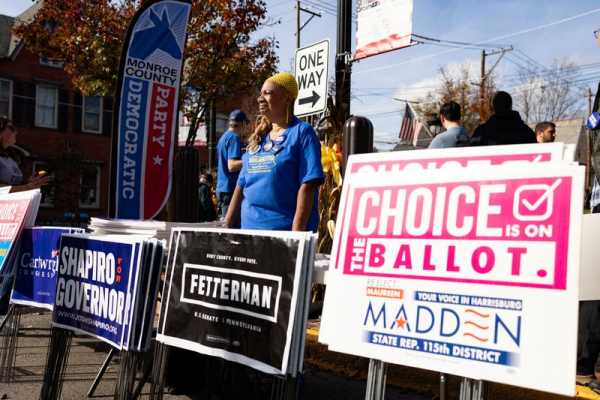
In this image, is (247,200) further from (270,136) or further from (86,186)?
(86,186)

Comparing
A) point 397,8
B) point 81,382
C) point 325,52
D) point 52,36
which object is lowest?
point 81,382

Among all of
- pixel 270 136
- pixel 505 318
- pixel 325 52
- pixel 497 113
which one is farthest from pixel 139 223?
pixel 325 52

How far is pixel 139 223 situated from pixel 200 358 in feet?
4.23

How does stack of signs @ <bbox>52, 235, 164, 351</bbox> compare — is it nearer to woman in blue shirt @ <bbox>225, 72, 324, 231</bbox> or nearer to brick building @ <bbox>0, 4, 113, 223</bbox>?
woman in blue shirt @ <bbox>225, 72, 324, 231</bbox>

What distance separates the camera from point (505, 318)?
1.92 meters

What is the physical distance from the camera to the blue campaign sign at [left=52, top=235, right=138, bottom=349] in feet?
9.77

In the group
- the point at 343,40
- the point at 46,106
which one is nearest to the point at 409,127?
the point at 46,106

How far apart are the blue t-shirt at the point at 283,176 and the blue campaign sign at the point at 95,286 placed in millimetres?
890

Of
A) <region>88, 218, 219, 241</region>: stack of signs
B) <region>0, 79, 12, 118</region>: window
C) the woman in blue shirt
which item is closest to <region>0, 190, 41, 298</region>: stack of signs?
<region>88, 218, 219, 241</region>: stack of signs

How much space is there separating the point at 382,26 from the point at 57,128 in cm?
2580

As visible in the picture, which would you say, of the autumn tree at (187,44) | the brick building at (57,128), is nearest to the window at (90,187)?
the brick building at (57,128)

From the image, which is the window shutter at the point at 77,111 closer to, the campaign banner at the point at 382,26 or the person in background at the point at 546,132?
the campaign banner at the point at 382,26

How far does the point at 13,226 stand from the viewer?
4395mm

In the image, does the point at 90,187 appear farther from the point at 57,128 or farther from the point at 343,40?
the point at 343,40
